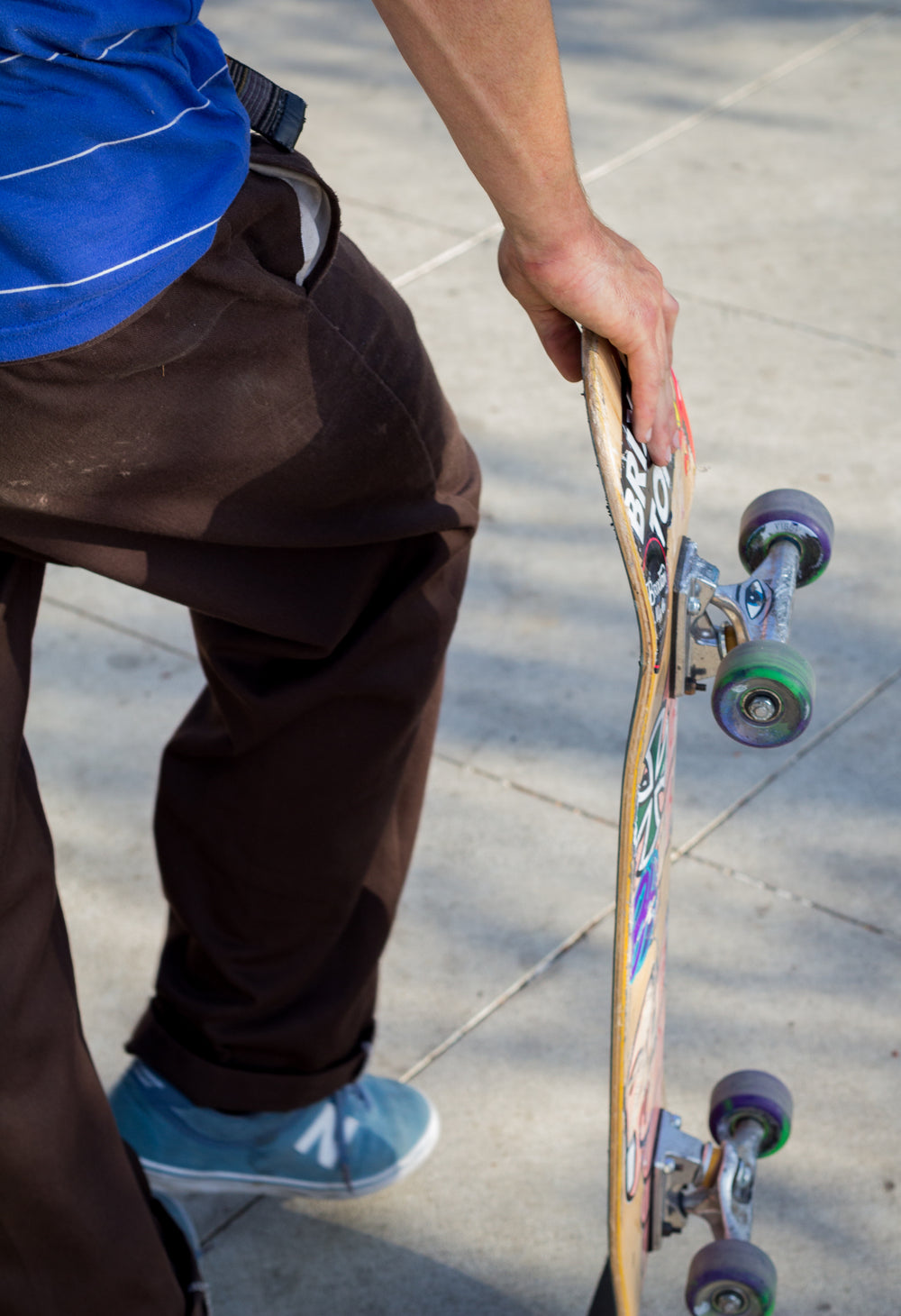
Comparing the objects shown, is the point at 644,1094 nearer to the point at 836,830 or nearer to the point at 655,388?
the point at 655,388

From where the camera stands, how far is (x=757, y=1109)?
1682mm

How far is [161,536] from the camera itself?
56.4 inches

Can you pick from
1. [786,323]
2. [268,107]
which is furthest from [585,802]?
[786,323]

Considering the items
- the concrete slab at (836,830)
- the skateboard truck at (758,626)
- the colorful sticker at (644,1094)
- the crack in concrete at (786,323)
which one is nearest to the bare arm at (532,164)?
the skateboard truck at (758,626)

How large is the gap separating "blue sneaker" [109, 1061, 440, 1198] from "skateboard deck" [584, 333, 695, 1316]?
0.45 m

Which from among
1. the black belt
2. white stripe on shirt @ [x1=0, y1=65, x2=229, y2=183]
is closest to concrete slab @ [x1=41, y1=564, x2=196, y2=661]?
the black belt

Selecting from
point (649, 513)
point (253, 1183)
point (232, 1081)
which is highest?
point (649, 513)

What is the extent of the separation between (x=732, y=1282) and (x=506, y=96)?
3.66ft

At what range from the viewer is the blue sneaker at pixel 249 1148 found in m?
1.89

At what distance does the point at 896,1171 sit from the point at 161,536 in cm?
120

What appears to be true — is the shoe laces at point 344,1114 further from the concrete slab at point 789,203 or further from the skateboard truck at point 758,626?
Answer: the concrete slab at point 789,203

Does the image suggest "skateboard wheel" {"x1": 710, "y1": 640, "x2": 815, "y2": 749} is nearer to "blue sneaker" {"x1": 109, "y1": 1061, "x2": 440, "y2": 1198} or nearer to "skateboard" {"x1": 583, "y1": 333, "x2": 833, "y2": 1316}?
"skateboard" {"x1": 583, "y1": 333, "x2": 833, "y2": 1316}

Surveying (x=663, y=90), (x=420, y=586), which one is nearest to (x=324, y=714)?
(x=420, y=586)

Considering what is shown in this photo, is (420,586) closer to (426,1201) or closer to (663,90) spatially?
(426,1201)
